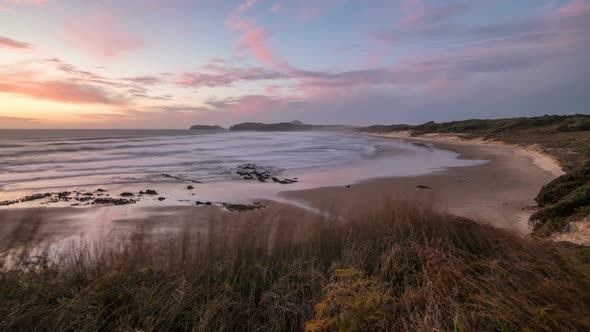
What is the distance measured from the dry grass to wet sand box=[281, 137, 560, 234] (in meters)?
3.89

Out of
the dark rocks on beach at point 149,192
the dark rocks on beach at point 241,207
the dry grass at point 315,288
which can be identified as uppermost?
the dry grass at point 315,288

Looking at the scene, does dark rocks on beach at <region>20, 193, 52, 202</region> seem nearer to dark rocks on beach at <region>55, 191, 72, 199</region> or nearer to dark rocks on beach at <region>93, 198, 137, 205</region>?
dark rocks on beach at <region>55, 191, 72, 199</region>

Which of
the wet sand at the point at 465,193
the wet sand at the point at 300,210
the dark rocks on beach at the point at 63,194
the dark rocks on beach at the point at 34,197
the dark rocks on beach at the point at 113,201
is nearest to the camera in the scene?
the wet sand at the point at 300,210

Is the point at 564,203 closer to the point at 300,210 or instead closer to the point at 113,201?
the point at 300,210

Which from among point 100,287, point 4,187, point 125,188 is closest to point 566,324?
point 100,287

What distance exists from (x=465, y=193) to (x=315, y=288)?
432 inches

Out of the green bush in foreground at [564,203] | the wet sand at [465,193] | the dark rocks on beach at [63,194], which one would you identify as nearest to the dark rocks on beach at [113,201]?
the dark rocks on beach at [63,194]

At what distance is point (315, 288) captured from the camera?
450cm

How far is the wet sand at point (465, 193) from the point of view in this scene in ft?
33.0

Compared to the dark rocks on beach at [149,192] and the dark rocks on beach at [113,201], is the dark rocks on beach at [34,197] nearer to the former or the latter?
the dark rocks on beach at [113,201]

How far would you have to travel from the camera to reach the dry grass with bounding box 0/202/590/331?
319 centimetres

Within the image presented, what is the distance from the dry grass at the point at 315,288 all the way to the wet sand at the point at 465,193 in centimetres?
389

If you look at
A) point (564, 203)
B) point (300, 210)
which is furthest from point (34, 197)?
point (564, 203)

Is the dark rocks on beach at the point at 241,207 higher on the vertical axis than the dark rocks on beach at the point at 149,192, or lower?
lower
